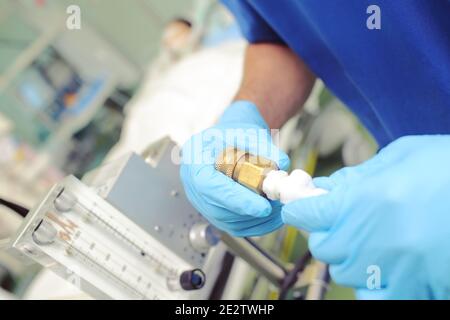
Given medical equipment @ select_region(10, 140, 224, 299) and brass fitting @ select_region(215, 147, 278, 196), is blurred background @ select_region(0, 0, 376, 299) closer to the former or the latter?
medical equipment @ select_region(10, 140, 224, 299)

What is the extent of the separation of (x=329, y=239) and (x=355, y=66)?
434mm

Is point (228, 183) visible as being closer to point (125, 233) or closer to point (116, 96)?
point (125, 233)

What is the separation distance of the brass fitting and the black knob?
241 mm

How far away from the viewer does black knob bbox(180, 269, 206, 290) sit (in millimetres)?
850

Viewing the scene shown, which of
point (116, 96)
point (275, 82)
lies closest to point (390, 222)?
point (275, 82)

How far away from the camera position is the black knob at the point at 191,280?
2.79ft

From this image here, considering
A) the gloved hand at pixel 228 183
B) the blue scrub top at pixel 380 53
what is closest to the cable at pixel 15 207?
the gloved hand at pixel 228 183

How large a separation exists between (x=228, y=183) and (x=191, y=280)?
0.81 ft

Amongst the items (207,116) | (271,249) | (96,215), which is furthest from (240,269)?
(207,116)

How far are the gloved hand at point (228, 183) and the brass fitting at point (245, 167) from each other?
0.01 metres

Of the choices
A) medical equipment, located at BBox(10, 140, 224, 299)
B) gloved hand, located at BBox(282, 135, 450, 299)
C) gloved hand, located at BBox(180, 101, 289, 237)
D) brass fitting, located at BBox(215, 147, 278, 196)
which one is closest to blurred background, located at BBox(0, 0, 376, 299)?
medical equipment, located at BBox(10, 140, 224, 299)

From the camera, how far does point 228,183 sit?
699 millimetres

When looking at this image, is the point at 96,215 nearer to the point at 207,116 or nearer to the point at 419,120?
the point at 419,120

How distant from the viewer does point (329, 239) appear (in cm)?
56
